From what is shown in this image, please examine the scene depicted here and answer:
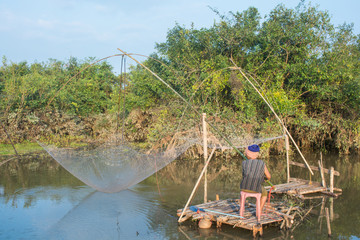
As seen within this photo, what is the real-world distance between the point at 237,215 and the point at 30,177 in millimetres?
6168

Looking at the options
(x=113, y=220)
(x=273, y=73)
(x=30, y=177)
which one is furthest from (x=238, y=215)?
(x=273, y=73)

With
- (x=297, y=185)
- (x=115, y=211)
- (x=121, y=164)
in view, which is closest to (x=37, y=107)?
(x=121, y=164)

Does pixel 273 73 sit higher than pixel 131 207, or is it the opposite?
pixel 273 73

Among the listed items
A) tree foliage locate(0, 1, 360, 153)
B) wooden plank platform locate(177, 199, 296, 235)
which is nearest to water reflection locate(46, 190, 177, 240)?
wooden plank platform locate(177, 199, 296, 235)

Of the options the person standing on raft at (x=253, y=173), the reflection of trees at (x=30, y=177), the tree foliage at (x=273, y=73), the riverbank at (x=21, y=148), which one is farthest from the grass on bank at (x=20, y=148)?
the person standing on raft at (x=253, y=173)

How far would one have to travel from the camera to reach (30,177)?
9.00 meters

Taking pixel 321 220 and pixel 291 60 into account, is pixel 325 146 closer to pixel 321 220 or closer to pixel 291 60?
pixel 291 60

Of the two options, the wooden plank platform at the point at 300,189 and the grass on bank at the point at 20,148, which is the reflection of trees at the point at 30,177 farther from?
the wooden plank platform at the point at 300,189

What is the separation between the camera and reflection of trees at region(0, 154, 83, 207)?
7477 mm

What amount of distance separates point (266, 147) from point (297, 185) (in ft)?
13.7

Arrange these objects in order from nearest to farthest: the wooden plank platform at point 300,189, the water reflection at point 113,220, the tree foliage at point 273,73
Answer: the water reflection at point 113,220
the wooden plank platform at point 300,189
the tree foliage at point 273,73

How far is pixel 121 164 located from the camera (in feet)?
25.0

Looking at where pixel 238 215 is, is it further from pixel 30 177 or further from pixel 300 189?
pixel 30 177

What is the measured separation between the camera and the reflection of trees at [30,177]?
7.48 meters
